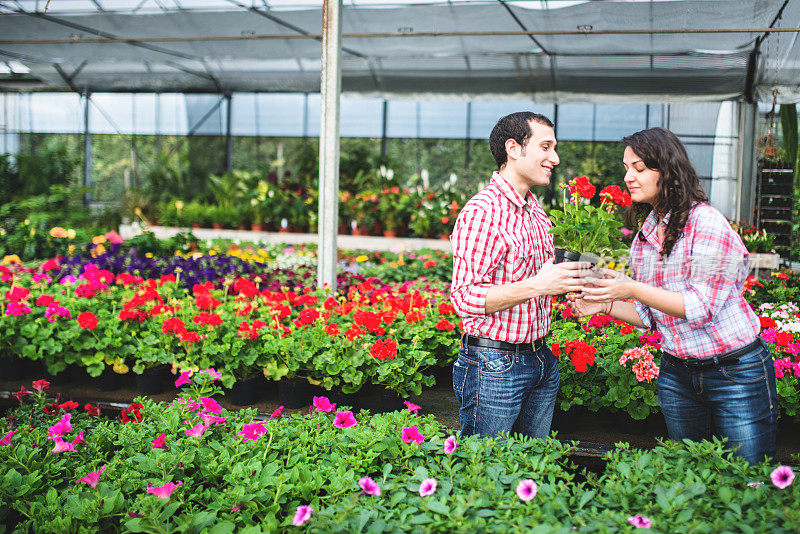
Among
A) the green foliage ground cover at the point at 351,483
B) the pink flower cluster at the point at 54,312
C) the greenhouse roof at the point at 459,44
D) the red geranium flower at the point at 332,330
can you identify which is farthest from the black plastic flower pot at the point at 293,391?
the greenhouse roof at the point at 459,44

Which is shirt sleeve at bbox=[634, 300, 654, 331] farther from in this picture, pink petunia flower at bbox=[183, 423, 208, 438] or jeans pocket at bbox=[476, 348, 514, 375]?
pink petunia flower at bbox=[183, 423, 208, 438]

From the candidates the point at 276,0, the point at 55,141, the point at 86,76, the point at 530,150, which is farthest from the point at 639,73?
the point at 55,141

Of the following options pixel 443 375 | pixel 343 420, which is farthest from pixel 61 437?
pixel 443 375

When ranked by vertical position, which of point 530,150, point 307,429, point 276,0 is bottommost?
point 307,429

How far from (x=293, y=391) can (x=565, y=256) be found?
1.75m

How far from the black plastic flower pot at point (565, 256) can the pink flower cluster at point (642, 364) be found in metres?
0.85

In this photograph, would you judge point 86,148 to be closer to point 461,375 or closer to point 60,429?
point 60,429

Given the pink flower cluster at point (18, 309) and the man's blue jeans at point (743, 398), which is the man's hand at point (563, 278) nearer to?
the man's blue jeans at point (743, 398)

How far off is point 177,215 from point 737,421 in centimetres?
904

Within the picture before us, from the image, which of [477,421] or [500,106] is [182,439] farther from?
[500,106]

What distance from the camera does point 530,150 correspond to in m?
1.84

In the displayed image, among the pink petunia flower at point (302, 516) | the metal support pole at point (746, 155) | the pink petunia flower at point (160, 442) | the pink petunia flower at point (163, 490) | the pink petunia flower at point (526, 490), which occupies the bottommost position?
the pink petunia flower at point (160, 442)

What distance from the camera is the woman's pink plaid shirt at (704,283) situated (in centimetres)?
162

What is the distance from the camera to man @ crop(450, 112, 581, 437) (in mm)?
1786
